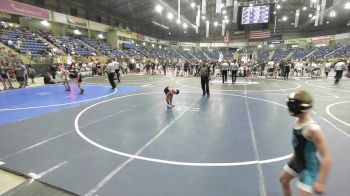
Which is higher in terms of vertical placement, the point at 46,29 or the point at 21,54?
the point at 46,29

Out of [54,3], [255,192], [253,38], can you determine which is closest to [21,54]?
[54,3]

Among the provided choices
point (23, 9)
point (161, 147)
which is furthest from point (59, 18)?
point (161, 147)

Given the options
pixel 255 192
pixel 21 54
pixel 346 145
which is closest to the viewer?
pixel 255 192

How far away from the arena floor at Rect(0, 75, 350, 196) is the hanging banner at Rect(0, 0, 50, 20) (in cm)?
2043

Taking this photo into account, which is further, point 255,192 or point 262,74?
point 262,74

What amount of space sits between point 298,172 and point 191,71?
23.0 m

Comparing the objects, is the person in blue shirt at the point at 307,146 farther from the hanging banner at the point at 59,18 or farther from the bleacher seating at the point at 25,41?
the hanging banner at the point at 59,18

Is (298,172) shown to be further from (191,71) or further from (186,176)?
(191,71)

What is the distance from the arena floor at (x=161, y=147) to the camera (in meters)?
3.44

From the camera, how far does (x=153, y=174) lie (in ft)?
12.2

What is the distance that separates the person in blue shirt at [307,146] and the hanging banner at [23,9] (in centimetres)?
2881

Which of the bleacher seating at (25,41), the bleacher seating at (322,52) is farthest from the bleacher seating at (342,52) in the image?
the bleacher seating at (25,41)

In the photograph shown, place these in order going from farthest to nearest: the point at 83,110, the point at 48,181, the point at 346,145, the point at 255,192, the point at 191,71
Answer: the point at 191,71 → the point at 83,110 → the point at 346,145 → the point at 48,181 → the point at 255,192

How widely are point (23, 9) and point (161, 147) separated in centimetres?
2836
